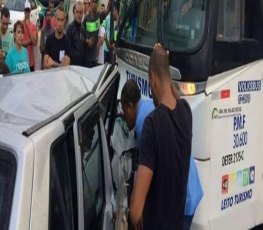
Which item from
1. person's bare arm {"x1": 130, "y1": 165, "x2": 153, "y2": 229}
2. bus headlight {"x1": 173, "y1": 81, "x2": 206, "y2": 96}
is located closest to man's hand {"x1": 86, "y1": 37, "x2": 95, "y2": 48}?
bus headlight {"x1": 173, "y1": 81, "x2": 206, "y2": 96}

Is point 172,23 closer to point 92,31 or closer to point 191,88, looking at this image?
point 191,88

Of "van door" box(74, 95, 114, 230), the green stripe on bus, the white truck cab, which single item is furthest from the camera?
the green stripe on bus

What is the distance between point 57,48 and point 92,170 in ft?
20.5

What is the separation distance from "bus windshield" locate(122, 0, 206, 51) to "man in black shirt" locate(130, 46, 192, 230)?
Result: 4.12ft

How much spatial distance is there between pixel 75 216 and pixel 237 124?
313cm

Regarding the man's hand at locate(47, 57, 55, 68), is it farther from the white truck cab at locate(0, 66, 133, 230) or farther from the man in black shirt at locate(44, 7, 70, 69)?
the white truck cab at locate(0, 66, 133, 230)

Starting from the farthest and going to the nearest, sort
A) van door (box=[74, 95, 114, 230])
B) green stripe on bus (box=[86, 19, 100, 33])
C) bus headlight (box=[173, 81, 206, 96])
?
green stripe on bus (box=[86, 19, 100, 33]) < bus headlight (box=[173, 81, 206, 96]) < van door (box=[74, 95, 114, 230])

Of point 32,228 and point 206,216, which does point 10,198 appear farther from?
point 206,216

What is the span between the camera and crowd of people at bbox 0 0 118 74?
8734mm

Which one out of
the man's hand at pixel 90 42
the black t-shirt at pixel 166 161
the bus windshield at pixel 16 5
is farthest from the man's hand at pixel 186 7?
the bus windshield at pixel 16 5

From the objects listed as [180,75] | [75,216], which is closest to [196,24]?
[180,75]

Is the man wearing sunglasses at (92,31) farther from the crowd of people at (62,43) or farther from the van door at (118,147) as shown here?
the van door at (118,147)

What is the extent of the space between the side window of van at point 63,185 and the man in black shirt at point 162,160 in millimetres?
1224

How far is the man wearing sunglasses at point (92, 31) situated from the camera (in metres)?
10.7
